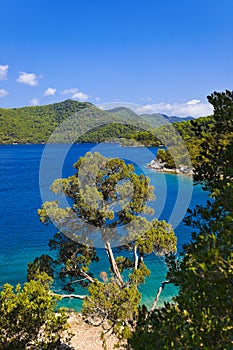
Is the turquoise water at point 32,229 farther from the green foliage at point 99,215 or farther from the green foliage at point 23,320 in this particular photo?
the green foliage at point 23,320

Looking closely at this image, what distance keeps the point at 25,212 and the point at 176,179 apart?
92.4 feet

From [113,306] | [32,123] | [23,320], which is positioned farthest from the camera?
[32,123]

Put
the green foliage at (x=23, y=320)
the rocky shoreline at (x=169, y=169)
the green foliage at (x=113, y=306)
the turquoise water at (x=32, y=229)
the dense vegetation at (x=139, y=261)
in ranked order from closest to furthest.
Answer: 1. the dense vegetation at (x=139, y=261)
2. the green foliage at (x=23, y=320)
3. the green foliage at (x=113, y=306)
4. the turquoise water at (x=32, y=229)
5. the rocky shoreline at (x=169, y=169)

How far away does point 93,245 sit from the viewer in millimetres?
10602

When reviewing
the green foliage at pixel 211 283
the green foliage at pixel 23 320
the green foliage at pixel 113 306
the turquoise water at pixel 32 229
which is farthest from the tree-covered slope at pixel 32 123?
the green foliage at pixel 211 283

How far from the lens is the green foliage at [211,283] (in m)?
3.00

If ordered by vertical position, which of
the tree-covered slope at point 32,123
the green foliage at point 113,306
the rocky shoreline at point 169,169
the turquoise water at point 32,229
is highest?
the tree-covered slope at point 32,123

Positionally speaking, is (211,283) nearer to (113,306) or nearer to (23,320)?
(23,320)

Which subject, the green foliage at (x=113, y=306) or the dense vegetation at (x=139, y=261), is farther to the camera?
the green foliage at (x=113, y=306)

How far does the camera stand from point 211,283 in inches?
127

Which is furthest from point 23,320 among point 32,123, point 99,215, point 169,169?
point 32,123

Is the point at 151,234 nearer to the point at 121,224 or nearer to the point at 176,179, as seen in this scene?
the point at 121,224

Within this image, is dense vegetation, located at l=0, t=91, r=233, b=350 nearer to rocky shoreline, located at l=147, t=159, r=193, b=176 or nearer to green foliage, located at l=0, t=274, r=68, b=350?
green foliage, located at l=0, t=274, r=68, b=350

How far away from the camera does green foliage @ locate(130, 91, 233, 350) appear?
3.00 meters
